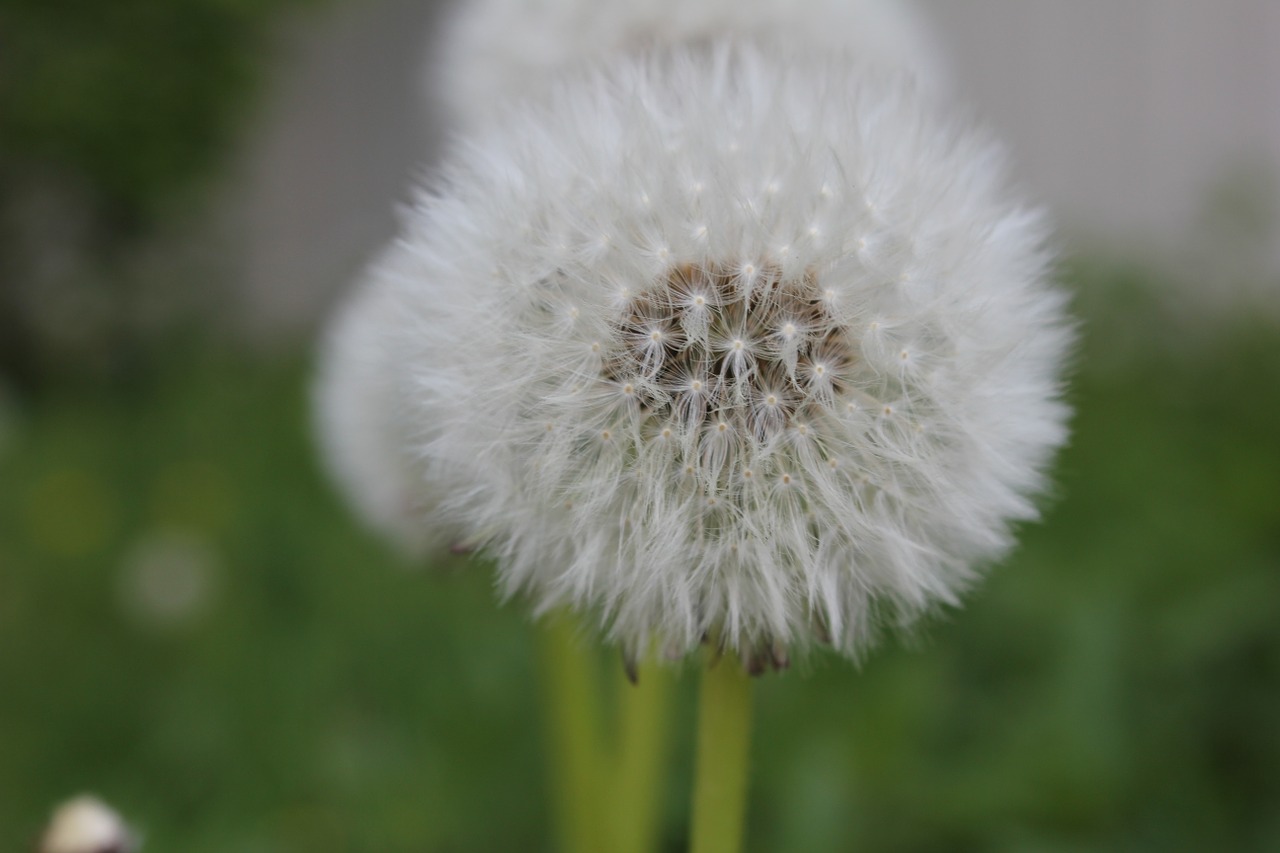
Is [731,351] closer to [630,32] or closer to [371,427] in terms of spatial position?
[371,427]

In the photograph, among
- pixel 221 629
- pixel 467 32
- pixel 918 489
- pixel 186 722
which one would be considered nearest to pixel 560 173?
pixel 918 489

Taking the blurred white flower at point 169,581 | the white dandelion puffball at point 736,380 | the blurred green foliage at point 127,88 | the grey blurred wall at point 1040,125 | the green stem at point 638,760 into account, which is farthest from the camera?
the blurred green foliage at point 127,88

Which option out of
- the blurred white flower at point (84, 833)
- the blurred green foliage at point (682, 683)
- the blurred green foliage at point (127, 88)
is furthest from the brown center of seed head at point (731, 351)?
the blurred green foliage at point (127, 88)

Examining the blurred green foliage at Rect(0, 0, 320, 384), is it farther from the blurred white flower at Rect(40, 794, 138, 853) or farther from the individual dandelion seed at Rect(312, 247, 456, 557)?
the blurred white flower at Rect(40, 794, 138, 853)

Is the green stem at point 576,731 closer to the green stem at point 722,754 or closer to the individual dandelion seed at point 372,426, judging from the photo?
the individual dandelion seed at point 372,426

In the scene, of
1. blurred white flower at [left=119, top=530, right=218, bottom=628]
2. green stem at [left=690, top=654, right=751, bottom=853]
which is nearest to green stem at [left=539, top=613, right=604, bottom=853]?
green stem at [left=690, top=654, right=751, bottom=853]

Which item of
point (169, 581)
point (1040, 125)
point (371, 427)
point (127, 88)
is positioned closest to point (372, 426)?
point (371, 427)
